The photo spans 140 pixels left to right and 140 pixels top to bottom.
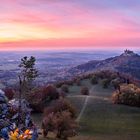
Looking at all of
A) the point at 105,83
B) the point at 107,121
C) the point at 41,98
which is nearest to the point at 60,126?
the point at 107,121

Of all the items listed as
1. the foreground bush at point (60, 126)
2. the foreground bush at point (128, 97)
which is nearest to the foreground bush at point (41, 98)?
the foreground bush at point (128, 97)

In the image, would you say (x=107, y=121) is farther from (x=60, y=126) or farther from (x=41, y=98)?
(x=41, y=98)

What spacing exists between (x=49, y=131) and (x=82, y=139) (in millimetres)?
6035

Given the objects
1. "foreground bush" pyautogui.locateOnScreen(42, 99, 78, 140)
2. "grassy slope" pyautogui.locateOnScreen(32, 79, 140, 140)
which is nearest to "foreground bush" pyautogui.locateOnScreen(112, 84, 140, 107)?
"grassy slope" pyautogui.locateOnScreen(32, 79, 140, 140)

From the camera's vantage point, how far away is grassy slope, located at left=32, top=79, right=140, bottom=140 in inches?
2335

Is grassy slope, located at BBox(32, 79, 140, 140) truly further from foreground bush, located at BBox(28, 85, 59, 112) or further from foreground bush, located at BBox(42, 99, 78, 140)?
foreground bush, located at BBox(28, 85, 59, 112)

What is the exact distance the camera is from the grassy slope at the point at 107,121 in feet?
195

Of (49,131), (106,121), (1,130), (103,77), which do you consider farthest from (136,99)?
(1,130)

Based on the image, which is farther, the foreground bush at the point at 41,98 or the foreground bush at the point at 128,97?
the foreground bush at the point at 128,97

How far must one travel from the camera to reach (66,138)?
56562 millimetres

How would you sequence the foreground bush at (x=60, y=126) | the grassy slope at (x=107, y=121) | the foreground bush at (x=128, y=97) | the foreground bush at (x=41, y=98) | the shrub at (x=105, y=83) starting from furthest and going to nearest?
the shrub at (x=105, y=83) < the foreground bush at (x=128, y=97) < the foreground bush at (x=41, y=98) < the grassy slope at (x=107, y=121) < the foreground bush at (x=60, y=126)

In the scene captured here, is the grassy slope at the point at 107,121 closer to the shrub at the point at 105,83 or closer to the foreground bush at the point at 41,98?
the foreground bush at the point at 41,98

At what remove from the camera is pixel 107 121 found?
72.2m

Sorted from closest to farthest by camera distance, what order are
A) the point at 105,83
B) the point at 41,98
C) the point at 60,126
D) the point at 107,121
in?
the point at 60,126 < the point at 107,121 < the point at 41,98 < the point at 105,83
